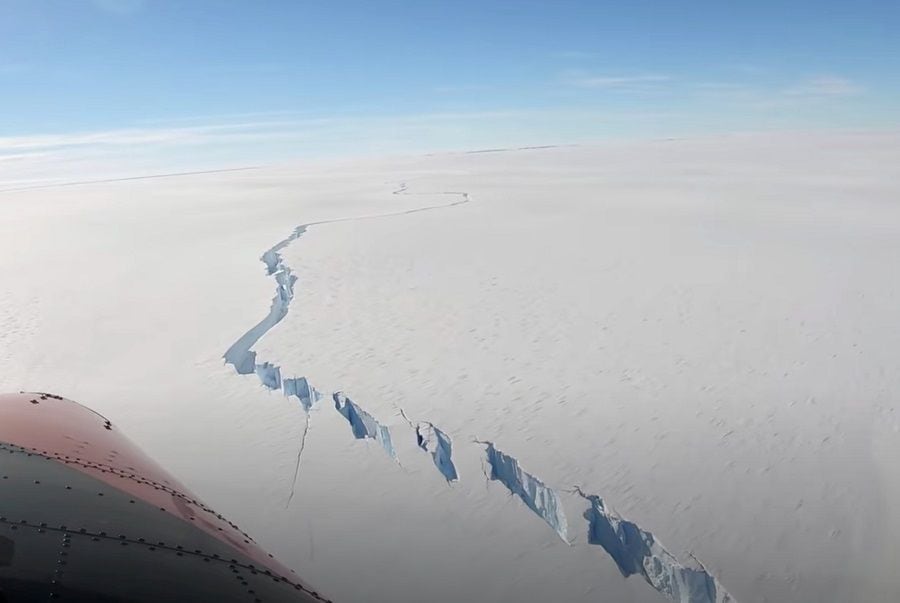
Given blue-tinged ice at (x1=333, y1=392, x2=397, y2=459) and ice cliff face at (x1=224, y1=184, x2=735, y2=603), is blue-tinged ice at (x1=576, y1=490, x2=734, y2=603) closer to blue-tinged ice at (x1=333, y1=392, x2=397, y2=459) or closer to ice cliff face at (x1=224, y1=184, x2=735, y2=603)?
ice cliff face at (x1=224, y1=184, x2=735, y2=603)

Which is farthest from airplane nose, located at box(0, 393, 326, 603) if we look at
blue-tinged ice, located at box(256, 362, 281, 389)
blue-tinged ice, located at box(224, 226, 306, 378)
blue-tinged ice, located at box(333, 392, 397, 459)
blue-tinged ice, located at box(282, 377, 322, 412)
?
blue-tinged ice, located at box(224, 226, 306, 378)

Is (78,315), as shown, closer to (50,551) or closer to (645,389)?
(645,389)

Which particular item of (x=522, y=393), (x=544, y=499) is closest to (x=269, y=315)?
(x=522, y=393)

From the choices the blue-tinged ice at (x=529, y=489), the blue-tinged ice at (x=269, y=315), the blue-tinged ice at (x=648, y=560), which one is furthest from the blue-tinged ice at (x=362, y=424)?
the blue-tinged ice at (x=648, y=560)

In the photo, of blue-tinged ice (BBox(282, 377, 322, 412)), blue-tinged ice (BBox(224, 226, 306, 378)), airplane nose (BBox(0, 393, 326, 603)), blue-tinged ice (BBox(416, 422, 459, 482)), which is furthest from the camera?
blue-tinged ice (BBox(224, 226, 306, 378))

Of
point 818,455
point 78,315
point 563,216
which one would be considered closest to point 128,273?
point 78,315
